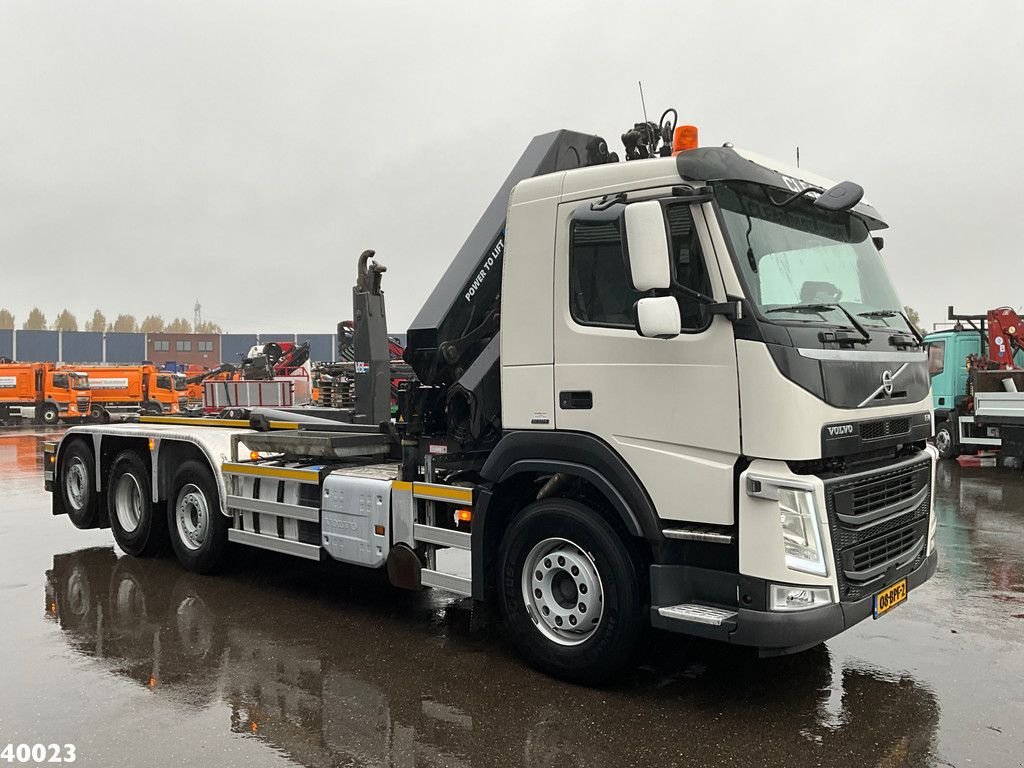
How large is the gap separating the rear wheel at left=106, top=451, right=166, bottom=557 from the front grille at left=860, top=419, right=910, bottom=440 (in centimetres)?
659

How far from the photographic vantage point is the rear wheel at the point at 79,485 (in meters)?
9.01

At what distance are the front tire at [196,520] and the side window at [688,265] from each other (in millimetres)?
4858

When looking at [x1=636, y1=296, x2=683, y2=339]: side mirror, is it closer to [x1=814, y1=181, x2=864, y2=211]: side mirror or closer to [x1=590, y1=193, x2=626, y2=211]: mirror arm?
[x1=590, y1=193, x2=626, y2=211]: mirror arm

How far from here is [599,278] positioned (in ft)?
16.1

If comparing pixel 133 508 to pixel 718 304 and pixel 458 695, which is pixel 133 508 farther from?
pixel 718 304

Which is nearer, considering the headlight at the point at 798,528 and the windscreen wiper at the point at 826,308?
the headlight at the point at 798,528

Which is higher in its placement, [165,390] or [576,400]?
[165,390]

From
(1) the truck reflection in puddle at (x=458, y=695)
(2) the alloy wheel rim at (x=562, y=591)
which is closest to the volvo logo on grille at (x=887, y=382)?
(1) the truck reflection in puddle at (x=458, y=695)

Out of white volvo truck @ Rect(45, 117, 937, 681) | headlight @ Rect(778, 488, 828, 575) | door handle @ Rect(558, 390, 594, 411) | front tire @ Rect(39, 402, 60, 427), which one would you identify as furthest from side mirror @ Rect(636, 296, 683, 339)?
front tire @ Rect(39, 402, 60, 427)

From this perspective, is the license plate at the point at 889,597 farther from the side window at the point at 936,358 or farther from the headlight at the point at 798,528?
the side window at the point at 936,358

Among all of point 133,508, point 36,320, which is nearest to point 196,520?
point 133,508

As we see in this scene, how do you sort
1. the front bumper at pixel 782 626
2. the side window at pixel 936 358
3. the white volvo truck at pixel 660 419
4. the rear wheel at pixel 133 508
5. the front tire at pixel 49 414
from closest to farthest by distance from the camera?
1. the front bumper at pixel 782 626
2. the white volvo truck at pixel 660 419
3. the side window at pixel 936 358
4. the rear wheel at pixel 133 508
5. the front tire at pixel 49 414

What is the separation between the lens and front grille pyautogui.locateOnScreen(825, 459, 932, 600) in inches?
171

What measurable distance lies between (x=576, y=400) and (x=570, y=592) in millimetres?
1147
